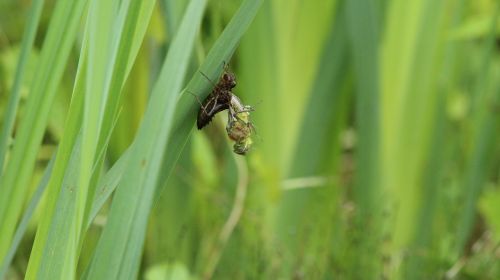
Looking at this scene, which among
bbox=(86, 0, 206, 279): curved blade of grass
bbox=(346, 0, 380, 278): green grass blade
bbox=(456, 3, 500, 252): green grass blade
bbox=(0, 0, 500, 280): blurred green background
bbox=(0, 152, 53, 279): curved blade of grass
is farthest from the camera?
bbox=(456, 3, 500, 252): green grass blade

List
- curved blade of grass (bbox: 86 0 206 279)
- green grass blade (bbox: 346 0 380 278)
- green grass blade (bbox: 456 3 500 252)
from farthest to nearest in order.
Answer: green grass blade (bbox: 456 3 500 252)
green grass blade (bbox: 346 0 380 278)
curved blade of grass (bbox: 86 0 206 279)

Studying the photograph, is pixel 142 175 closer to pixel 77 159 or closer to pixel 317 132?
pixel 77 159

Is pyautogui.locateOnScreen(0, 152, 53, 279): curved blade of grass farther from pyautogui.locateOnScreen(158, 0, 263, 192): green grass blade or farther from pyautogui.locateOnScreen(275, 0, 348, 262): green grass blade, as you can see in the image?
pyautogui.locateOnScreen(275, 0, 348, 262): green grass blade

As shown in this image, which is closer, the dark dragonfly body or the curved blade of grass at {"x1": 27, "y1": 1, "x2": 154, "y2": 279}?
the curved blade of grass at {"x1": 27, "y1": 1, "x2": 154, "y2": 279}

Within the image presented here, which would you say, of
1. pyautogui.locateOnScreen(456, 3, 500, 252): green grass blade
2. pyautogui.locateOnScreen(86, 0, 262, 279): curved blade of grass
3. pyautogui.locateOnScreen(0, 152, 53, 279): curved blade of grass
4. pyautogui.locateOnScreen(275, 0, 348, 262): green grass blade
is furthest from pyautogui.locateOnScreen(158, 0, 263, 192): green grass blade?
pyautogui.locateOnScreen(456, 3, 500, 252): green grass blade

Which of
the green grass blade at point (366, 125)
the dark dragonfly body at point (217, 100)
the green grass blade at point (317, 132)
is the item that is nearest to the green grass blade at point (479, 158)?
the green grass blade at point (366, 125)

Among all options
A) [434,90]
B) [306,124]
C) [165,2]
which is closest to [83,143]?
[165,2]

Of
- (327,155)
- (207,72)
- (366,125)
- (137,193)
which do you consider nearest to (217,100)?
(207,72)
